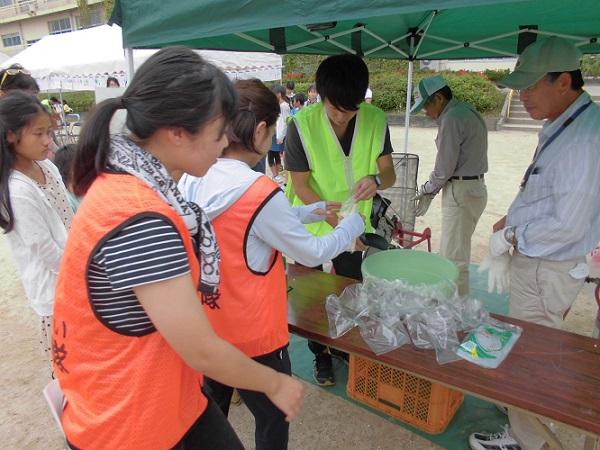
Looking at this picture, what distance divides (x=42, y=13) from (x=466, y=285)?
1672 inches

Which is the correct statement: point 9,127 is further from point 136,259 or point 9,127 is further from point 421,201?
point 421,201

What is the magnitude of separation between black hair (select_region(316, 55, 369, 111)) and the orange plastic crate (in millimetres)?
1253

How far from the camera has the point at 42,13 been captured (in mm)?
34250

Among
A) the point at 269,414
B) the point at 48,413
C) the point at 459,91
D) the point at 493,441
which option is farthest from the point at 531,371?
the point at 459,91

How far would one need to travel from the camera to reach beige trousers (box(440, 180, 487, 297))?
10.5ft

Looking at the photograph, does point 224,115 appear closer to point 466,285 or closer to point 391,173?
point 391,173

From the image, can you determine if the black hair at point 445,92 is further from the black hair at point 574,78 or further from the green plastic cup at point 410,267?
the green plastic cup at point 410,267

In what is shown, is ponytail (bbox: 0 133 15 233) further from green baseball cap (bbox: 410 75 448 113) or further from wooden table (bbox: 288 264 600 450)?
green baseball cap (bbox: 410 75 448 113)

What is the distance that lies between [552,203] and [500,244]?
26cm

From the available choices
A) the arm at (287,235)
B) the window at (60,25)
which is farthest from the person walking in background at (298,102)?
the window at (60,25)

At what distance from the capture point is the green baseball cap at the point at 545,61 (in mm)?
1656

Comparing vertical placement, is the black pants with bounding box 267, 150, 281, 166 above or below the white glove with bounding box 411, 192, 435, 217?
below

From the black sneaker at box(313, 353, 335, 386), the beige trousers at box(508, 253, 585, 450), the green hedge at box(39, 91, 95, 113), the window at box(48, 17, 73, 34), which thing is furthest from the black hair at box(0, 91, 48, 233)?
the window at box(48, 17, 73, 34)

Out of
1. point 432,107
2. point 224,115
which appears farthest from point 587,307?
point 224,115
